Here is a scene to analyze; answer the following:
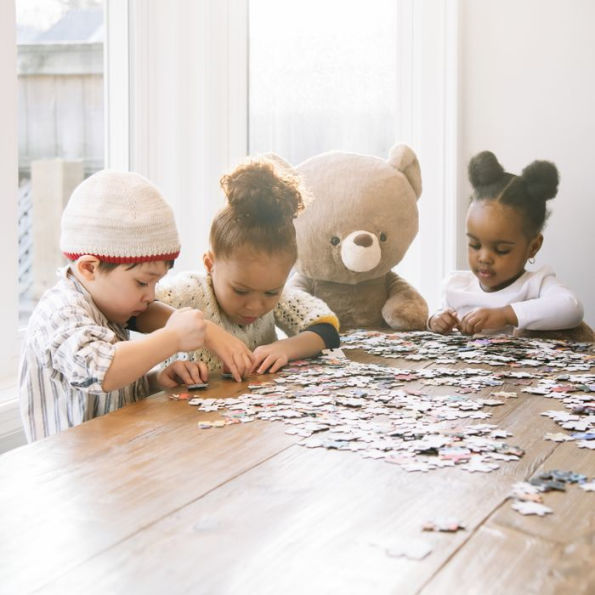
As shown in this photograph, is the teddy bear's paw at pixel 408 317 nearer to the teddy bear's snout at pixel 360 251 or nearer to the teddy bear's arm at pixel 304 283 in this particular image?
the teddy bear's snout at pixel 360 251

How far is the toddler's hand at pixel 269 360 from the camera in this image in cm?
175

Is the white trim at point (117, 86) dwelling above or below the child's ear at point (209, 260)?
above

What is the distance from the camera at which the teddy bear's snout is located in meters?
2.49

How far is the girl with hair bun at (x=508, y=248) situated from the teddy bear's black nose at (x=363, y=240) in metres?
0.31

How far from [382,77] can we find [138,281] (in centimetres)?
191

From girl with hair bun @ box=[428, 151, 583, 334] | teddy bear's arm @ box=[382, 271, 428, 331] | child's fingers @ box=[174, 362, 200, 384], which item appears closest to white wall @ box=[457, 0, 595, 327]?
girl with hair bun @ box=[428, 151, 583, 334]

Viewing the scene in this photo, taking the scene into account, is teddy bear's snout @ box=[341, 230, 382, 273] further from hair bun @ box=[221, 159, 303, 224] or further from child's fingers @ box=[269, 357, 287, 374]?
child's fingers @ box=[269, 357, 287, 374]

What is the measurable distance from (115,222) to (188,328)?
10.5 inches

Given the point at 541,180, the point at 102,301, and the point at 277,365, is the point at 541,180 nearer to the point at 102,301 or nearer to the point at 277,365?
the point at 277,365

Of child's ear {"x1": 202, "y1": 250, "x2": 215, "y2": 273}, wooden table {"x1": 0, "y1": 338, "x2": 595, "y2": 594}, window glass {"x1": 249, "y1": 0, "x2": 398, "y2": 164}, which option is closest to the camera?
wooden table {"x1": 0, "y1": 338, "x2": 595, "y2": 594}

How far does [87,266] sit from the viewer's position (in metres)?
1.67

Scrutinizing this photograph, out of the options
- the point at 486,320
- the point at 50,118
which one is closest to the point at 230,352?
the point at 486,320

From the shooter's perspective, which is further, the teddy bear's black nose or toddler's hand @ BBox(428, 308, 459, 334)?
the teddy bear's black nose

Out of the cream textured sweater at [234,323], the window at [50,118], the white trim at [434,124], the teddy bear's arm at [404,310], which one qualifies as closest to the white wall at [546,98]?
the white trim at [434,124]
